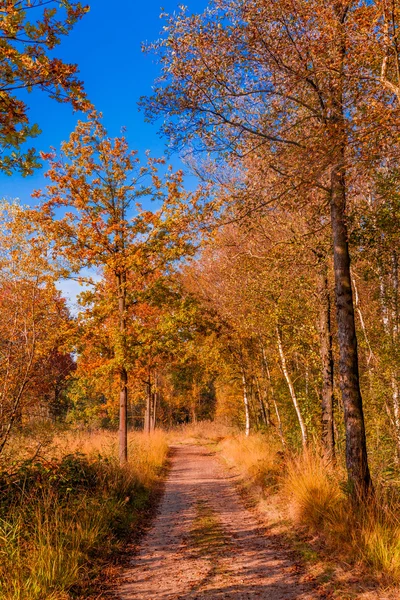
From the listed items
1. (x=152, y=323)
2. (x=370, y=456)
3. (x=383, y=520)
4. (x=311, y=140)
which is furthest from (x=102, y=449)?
(x=311, y=140)

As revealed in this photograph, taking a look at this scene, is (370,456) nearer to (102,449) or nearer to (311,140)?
(311,140)

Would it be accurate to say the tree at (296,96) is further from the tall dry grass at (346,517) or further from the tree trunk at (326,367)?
the tree trunk at (326,367)

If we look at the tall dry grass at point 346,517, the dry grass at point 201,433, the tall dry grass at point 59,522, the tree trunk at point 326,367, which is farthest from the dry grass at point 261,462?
the dry grass at point 201,433

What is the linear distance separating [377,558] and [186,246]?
357 inches

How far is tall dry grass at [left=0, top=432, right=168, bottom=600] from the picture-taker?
15.4 ft

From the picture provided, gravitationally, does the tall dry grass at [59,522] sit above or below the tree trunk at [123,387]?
below

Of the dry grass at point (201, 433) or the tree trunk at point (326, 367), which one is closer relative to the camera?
the tree trunk at point (326, 367)

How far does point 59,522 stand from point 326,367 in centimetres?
683

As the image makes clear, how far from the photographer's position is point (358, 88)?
641 cm

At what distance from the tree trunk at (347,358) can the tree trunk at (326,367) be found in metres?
3.34

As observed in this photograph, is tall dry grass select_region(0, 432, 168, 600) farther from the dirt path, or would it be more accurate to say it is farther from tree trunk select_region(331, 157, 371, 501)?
tree trunk select_region(331, 157, 371, 501)

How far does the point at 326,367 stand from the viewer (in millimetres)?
10266

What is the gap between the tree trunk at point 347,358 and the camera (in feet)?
20.8

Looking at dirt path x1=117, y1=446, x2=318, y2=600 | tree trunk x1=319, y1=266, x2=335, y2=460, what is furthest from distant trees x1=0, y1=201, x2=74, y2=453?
tree trunk x1=319, y1=266, x2=335, y2=460
